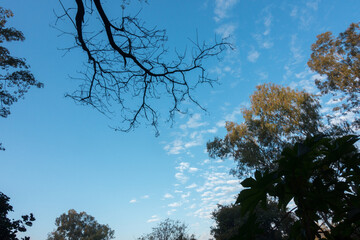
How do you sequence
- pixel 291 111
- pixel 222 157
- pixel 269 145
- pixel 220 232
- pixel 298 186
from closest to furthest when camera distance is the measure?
pixel 298 186, pixel 291 111, pixel 269 145, pixel 222 157, pixel 220 232

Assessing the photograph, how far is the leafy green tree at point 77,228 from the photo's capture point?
141 ft

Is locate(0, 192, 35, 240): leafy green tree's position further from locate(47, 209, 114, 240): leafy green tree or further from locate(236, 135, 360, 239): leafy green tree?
locate(47, 209, 114, 240): leafy green tree

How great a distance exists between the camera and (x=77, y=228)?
4384 cm

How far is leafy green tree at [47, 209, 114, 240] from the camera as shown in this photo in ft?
141

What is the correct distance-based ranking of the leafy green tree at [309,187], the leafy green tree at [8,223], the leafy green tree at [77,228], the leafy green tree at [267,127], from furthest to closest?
the leafy green tree at [77,228], the leafy green tree at [267,127], the leafy green tree at [8,223], the leafy green tree at [309,187]

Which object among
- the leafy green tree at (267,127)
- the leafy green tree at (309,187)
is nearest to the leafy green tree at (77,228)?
the leafy green tree at (267,127)

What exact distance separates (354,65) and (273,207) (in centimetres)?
1663

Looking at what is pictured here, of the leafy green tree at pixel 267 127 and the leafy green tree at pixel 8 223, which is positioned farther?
the leafy green tree at pixel 267 127

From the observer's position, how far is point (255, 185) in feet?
1.83

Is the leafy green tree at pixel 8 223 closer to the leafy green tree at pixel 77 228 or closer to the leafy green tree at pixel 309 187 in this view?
the leafy green tree at pixel 309 187

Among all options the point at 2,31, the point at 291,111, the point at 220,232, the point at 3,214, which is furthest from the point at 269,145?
the point at 2,31

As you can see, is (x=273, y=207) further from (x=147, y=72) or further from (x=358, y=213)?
(x=358, y=213)

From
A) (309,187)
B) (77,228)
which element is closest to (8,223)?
(309,187)

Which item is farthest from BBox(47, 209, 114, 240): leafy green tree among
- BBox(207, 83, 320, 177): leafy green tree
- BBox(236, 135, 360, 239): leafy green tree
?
BBox(236, 135, 360, 239): leafy green tree
